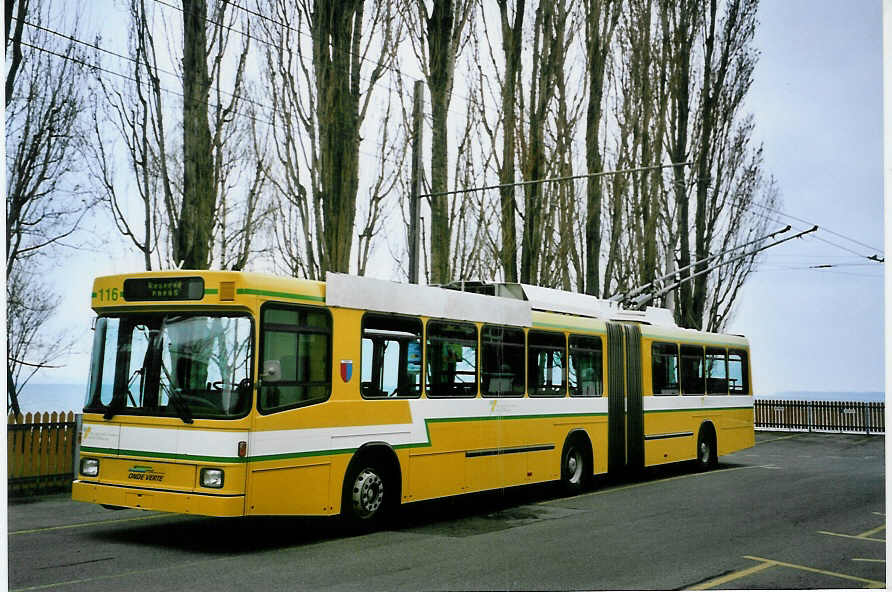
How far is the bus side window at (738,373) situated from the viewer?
15898 mm

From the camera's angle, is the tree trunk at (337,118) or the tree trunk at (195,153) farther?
the tree trunk at (337,118)

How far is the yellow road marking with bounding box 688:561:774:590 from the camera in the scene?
271 inches

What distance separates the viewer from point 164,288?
7957mm

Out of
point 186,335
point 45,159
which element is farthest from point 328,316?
point 45,159

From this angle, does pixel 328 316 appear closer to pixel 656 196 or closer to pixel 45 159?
pixel 45 159

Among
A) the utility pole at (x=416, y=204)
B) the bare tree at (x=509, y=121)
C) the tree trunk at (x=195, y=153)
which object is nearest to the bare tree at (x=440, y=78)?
the bare tree at (x=509, y=121)

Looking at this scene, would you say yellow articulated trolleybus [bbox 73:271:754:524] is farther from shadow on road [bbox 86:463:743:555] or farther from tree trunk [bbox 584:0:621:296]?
tree trunk [bbox 584:0:621:296]

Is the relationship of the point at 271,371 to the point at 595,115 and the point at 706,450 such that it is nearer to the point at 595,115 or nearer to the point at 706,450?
the point at 706,450

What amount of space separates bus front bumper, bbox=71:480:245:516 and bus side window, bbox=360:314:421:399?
1.73 meters

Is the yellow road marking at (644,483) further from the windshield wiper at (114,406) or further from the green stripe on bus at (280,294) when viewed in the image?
the windshield wiper at (114,406)

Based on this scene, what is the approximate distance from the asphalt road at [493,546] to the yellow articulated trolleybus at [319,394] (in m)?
0.41

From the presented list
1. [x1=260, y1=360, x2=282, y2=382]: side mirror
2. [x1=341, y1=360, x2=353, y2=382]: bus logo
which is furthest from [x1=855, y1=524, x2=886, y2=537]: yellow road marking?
[x1=260, y1=360, x2=282, y2=382]: side mirror

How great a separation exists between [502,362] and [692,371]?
16.8ft

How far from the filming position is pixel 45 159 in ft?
37.3
